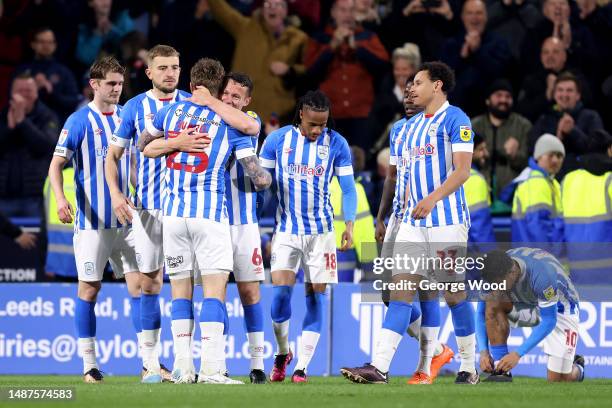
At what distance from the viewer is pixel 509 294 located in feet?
37.0

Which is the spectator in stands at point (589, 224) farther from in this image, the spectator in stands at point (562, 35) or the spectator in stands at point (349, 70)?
the spectator in stands at point (349, 70)

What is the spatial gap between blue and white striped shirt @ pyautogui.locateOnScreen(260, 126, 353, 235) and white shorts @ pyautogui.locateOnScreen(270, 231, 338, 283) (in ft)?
0.20

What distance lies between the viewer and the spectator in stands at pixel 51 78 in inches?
646

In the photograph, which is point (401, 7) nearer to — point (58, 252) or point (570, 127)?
point (570, 127)

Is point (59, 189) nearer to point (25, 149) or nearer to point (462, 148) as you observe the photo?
point (462, 148)

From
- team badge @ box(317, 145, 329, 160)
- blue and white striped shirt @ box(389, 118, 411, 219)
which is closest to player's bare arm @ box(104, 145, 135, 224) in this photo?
team badge @ box(317, 145, 329, 160)

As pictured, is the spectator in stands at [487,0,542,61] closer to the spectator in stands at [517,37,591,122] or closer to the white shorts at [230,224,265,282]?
the spectator in stands at [517,37,591,122]

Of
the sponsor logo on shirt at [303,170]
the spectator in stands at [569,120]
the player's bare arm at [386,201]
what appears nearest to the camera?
the player's bare arm at [386,201]

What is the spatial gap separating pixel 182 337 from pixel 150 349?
99 cm

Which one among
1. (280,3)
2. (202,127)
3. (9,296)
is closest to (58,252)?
(9,296)

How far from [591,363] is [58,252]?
5613 millimetres

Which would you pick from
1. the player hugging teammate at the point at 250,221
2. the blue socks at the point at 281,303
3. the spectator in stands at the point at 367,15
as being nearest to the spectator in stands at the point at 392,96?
the spectator in stands at the point at 367,15

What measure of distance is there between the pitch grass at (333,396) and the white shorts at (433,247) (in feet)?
2.88

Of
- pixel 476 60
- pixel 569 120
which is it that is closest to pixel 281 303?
pixel 569 120
